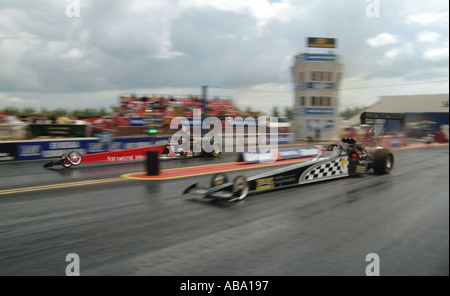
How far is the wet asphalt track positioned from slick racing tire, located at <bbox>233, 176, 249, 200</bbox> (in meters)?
0.20

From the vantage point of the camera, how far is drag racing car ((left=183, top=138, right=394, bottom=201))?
640cm

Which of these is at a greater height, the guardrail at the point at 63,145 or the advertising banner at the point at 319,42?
the advertising banner at the point at 319,42

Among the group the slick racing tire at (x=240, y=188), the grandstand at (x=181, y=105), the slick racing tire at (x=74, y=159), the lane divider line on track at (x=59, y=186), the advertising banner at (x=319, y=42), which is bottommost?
the lane divider line on track at (x=59, y=186)

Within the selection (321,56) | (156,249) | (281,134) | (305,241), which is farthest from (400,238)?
(321,56)

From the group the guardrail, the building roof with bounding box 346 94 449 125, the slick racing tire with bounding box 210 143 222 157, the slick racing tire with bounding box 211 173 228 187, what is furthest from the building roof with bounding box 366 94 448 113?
the slick racing tire with bounding box 210 143 222 157

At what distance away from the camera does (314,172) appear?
7.92 metres

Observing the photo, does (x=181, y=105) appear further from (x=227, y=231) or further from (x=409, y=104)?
(x=409, y=104)

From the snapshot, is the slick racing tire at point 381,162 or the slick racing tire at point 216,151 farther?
the slick racing tire at point 216,151

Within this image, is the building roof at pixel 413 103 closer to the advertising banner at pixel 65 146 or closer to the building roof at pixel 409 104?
the building roof at pixel 409 104

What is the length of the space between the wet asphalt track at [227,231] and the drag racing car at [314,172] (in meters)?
0.22

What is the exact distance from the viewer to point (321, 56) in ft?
97.9

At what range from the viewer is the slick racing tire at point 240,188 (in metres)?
6.34

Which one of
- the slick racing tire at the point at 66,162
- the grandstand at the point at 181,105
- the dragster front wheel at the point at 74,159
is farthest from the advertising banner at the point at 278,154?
the slick racing tire at the point at 66,162

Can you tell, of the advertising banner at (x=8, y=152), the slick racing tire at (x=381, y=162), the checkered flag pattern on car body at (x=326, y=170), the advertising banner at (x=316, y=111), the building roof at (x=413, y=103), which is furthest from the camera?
the advertising banner at (x=316, y=111)
